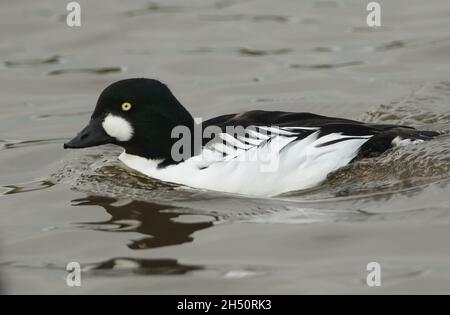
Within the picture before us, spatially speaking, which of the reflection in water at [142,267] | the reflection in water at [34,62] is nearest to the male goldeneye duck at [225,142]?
the reflection in water at [142,267]

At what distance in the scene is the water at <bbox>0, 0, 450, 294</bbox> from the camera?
7293 millimetres

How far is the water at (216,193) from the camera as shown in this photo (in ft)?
23.9

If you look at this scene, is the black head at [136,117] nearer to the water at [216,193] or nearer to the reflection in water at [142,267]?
the water at [216,193]

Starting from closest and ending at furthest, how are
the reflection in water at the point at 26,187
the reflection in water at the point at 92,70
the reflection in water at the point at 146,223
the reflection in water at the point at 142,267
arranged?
the reflection in water at the point at 142,267, the reflection in water at the point at 146,223, the reflection in water at the point at 26,187, the reflection in water at the point at 92,70

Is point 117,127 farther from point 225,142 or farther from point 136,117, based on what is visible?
point 225,142

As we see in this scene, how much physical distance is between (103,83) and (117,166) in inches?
138

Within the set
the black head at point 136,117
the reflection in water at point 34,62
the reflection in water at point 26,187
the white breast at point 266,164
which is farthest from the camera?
the reflection in water at point 34,62

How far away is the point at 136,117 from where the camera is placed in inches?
346

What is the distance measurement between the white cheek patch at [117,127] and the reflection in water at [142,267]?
64.6 inches

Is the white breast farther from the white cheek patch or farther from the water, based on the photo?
the white cheek patch

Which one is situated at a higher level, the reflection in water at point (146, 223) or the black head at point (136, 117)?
the black head at point (136, 117)

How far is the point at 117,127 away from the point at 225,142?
0.93 metres

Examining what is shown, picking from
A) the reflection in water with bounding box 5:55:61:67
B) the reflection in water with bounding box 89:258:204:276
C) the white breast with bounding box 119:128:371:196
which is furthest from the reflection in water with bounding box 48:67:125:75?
the reflection in water with bounding box 89:258:204:276

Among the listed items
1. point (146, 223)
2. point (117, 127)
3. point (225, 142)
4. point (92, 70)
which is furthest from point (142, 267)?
point (92, 70)
